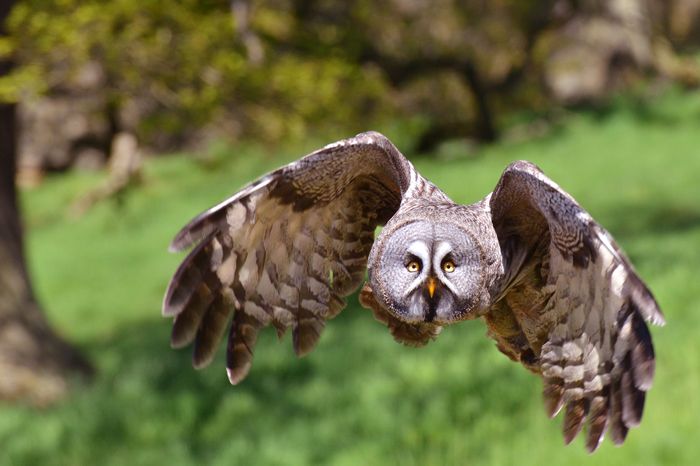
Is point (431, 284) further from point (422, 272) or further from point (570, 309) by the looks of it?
point (570, 309)

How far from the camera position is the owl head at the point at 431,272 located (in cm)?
366

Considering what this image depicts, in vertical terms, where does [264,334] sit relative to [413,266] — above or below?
below

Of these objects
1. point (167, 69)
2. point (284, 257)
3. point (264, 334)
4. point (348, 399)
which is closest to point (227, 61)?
point (167, 69)

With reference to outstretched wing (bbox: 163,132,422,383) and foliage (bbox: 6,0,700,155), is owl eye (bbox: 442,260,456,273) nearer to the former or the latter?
outstretched wing (bbox: 163,132,422,383)

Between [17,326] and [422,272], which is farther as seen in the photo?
[17,326]

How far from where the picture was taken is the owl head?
12.0ft

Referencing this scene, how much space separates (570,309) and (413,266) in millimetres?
668

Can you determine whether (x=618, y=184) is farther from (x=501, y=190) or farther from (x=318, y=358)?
(x=501, y=190)

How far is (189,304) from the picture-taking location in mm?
4137

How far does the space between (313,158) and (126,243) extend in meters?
11.9

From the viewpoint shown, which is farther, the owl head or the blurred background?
the blurred background

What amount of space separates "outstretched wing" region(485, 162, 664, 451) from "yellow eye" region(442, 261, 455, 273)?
34cm

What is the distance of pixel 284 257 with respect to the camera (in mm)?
4242

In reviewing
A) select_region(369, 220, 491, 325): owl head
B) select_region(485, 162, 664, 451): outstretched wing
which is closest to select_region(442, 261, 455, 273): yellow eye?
select_region(369, 220, 491, 325): owl head
